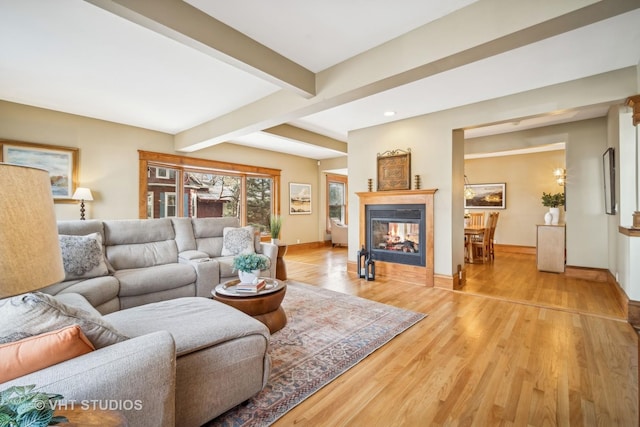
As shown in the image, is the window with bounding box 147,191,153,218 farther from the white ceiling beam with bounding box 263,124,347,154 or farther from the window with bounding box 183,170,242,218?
the white ceiling beam with bounding box 263,124,347,154

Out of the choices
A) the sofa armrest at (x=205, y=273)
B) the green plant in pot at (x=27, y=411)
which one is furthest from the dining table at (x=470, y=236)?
the green plant in pot at (x=27, y=411)

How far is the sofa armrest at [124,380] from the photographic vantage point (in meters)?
0.97

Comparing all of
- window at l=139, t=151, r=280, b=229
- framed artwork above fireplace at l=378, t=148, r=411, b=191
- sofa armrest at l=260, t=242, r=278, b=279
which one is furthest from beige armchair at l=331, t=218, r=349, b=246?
sofa armrest at l=260, t=242, r=278, b=279

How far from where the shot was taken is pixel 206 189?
6332 mm

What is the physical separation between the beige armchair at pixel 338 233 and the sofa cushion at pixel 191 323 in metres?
6.17

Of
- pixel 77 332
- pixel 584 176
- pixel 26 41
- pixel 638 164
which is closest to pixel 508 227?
pixel 584 176

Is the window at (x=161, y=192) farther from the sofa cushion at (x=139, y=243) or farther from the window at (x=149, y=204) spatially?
the sofa cushion at (x=139, y=243)

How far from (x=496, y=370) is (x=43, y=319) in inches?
103

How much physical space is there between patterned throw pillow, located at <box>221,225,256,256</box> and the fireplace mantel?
6.40ft

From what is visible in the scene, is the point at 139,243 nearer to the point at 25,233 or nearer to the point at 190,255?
the point at 190,255

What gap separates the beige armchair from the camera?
8.06m

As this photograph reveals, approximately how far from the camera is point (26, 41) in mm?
2465

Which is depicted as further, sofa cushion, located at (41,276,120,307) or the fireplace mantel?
the fireplace mantel

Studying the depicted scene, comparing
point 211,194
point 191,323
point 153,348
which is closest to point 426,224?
point 191,323
